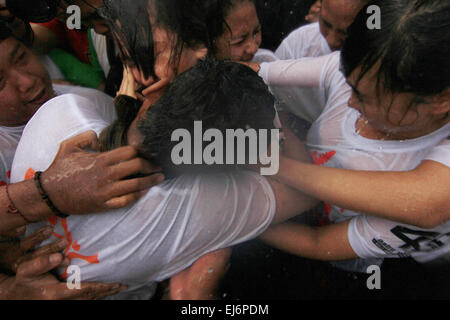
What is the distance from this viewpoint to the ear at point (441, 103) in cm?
59

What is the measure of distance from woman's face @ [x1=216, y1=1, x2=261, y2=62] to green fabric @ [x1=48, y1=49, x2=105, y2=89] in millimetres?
456

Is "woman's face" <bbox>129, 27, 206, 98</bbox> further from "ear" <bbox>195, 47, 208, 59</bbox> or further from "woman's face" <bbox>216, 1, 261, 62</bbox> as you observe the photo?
"woman's face" <bbox>216, 1, 261, 62</bbox>

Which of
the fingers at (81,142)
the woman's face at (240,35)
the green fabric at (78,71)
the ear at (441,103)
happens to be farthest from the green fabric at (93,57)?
the ear at (441,103)

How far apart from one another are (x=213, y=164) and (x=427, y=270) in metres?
0.58

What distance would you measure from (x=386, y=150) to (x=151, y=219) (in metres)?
0.49

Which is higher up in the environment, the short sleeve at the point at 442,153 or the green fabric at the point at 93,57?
the green fabric at the point at 93,57

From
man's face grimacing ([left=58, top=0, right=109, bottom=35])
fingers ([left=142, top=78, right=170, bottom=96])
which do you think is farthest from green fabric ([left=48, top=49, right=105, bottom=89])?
fingers ([left=142, top=78, right=170, bottom=96])

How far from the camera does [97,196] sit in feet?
1.92

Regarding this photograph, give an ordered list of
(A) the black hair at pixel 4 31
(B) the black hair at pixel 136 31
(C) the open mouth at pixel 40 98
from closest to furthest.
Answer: (B) the black hair at pixel 136 31
(A) the black hair at pixel 4 31
(C) the open mouth at pixel 40 98

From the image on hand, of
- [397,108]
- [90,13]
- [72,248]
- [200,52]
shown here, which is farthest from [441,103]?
[90,13]

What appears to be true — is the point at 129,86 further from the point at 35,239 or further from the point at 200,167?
the point at 35,239

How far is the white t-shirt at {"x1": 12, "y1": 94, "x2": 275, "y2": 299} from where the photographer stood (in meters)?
0.61

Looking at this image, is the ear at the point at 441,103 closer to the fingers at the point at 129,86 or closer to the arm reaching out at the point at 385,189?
the arm reaching out at the point at 385,189
